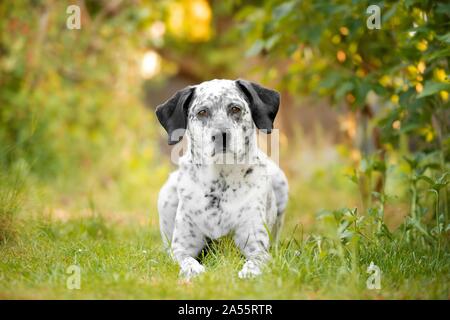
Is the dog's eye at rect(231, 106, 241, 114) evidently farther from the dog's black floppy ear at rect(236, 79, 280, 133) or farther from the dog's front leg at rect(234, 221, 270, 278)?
the dog's front leg at rect(234, 221, 270, 278)

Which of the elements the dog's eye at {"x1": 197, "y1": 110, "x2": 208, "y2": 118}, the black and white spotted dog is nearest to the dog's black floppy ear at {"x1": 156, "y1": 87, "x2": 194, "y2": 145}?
the black and white spotted dog

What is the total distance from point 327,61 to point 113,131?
4237 mm

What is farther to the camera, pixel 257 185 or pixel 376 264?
pixel 257 185

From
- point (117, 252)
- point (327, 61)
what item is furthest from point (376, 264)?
point (327, 61)

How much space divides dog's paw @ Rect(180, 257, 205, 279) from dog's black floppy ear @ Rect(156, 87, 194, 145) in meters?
0.83

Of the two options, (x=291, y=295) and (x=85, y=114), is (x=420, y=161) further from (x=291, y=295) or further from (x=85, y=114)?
(x=85, y=114)

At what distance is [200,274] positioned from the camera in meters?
3.49

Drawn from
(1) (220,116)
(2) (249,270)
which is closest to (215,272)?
(2) (249,270)

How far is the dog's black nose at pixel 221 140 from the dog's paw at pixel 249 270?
698 millimetres

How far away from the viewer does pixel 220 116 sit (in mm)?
3840

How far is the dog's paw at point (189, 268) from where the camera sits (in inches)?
141

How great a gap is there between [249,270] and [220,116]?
95 cm

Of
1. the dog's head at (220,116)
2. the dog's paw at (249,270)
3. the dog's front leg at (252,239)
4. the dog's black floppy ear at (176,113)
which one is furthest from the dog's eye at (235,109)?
the dog's paw at (249,270)

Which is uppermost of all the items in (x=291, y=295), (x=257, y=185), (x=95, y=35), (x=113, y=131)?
(x=95, y=35)
